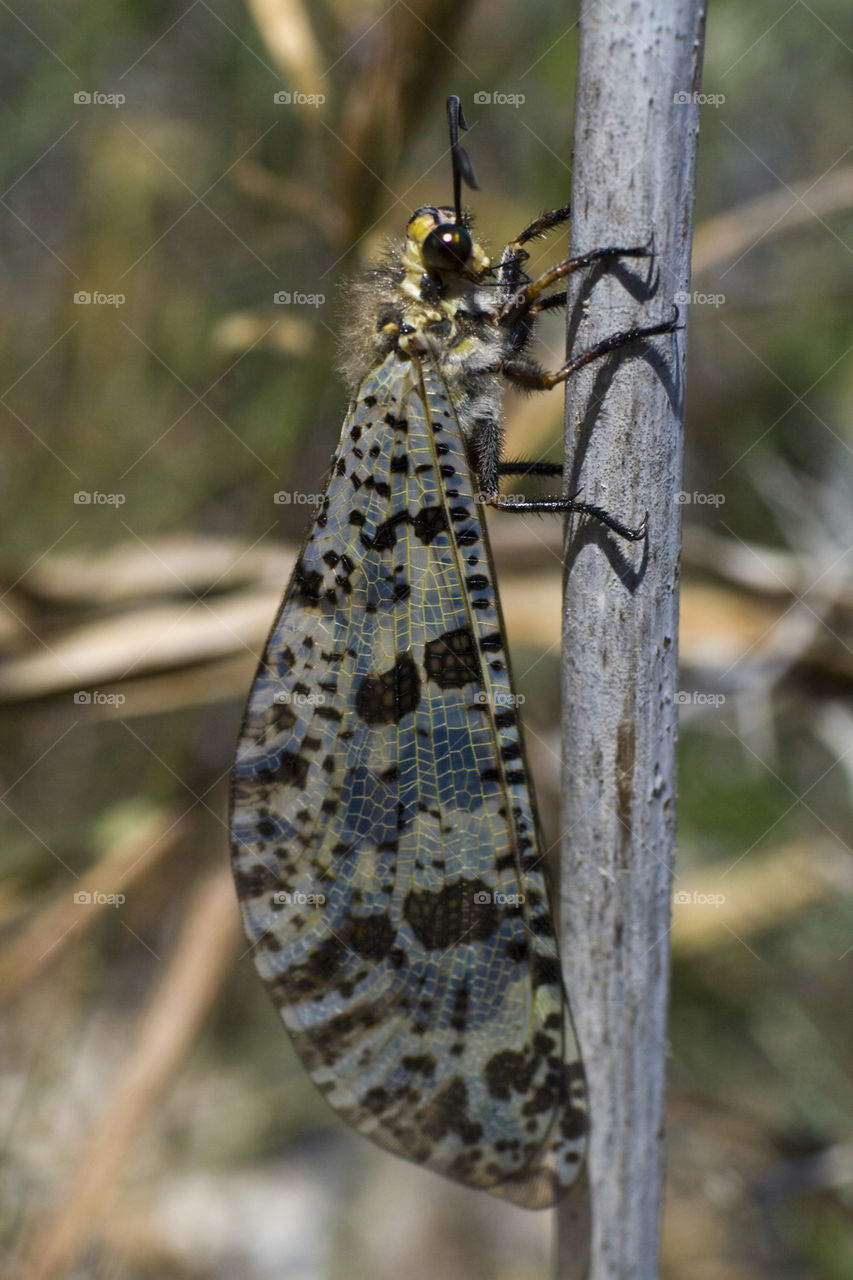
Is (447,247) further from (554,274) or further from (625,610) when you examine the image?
(625,610)

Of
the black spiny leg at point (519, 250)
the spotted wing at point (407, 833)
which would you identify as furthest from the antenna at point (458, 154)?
the spotted wing at point (407, 833)

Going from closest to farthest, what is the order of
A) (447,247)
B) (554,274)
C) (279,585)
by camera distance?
(554,274)
(447,247)
(279,585)

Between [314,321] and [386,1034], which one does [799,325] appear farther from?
[386,1034]

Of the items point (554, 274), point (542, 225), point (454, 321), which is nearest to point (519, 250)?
point (542, 225)

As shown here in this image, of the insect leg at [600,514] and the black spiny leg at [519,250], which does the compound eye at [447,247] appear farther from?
the insect leg at [600,514]

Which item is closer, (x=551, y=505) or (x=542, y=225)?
(x=551, y=505)

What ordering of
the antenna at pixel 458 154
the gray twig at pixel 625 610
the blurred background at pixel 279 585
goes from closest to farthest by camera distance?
the gray twig at pixel 625 610 < the antenna at pixel 458 154 < the blurred background at pixel 279 585

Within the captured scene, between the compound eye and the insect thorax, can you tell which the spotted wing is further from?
the compound eye
